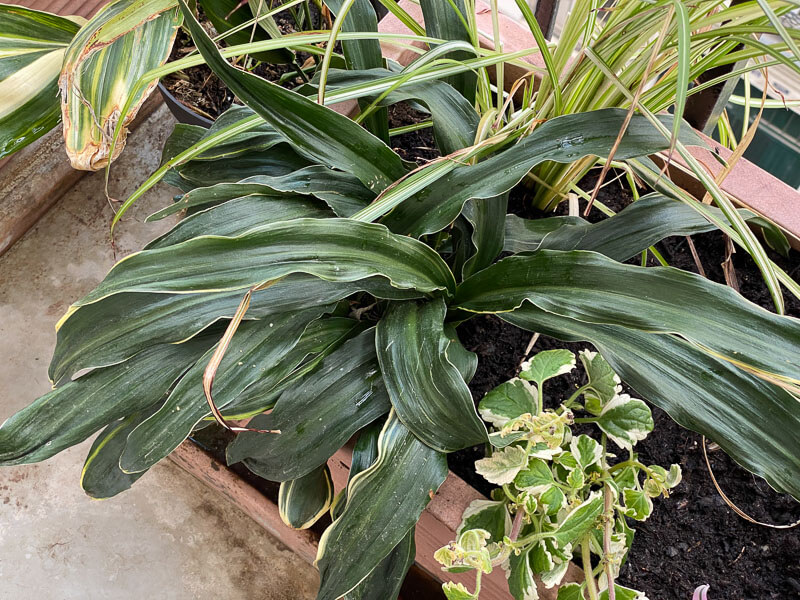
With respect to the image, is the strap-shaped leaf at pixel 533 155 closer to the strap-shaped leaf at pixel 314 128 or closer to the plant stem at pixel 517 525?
the strap-shaped leaf at pixel 314 128

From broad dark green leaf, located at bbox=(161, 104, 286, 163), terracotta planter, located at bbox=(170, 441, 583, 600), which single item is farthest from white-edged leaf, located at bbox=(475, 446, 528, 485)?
broad dark green leaf, located at bbox=(161, 104, 286, 163)

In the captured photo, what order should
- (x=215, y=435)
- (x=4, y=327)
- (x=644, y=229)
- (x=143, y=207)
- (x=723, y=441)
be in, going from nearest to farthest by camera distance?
(x=723, y=441), (x=644, y=229), (x=215, y=435), (x=4, y=327), (x=143, y=207)

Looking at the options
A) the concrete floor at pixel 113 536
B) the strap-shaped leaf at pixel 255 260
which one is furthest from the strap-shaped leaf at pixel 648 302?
the concrete floor at pixel 113 536

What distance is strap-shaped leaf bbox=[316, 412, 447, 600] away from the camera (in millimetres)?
616

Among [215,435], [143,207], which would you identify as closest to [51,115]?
[215,435]

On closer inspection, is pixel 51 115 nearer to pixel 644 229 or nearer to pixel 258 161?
pixel 258 161

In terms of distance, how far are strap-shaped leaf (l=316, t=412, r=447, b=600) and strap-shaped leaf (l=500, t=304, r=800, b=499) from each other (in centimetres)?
17

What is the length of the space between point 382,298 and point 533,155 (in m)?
0.21

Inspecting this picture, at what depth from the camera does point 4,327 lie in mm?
1320

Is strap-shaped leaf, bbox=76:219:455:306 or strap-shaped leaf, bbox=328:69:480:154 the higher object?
strap-shaped leaf, bbox=76:219:455:306

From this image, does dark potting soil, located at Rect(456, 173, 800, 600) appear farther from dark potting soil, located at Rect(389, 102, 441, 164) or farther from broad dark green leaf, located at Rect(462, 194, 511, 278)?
dark potting soil, located at Rect(389, 102, 441, 164)

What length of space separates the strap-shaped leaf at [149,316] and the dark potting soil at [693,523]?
11.2 inches

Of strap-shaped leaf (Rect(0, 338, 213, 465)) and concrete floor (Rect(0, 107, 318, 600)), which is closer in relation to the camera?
strap-shaped leaf (Rect(0, 338, 213, 465))

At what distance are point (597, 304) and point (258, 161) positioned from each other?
47cm
